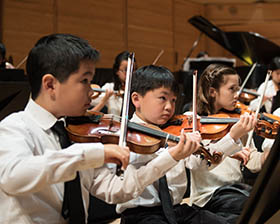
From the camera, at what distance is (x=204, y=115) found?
73.6 inches

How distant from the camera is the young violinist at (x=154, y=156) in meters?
1.31

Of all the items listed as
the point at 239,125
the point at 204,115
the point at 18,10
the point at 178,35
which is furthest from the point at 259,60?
the point at 239,125

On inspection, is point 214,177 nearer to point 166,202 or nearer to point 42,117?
point 166,202

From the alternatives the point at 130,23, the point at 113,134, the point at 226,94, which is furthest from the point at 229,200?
the point at 130,23

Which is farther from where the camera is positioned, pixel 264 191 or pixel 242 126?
pixel 242 126

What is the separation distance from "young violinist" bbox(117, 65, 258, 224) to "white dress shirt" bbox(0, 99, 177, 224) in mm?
233

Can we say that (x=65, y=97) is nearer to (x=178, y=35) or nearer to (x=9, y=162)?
(x=9, y=162)

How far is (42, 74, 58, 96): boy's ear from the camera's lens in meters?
1.01

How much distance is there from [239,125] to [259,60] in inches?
179

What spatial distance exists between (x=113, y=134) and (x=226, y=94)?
2.96 ft

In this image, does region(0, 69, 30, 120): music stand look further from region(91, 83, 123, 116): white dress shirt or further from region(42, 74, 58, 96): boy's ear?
region(91, 83, 123, 116): white dress shirt

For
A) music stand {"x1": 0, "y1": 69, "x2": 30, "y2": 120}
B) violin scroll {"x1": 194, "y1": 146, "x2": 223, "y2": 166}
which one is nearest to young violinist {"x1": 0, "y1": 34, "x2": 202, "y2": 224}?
violin scroll {"x1": 194, "y1": 146, "x2": 223, "y2": 166}

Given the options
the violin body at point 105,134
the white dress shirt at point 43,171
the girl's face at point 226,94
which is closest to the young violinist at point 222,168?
the girl's face at point 226,94

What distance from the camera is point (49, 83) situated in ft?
3.34
